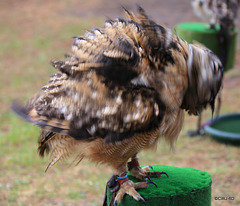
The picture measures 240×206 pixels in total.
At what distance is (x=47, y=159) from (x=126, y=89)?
3523mm

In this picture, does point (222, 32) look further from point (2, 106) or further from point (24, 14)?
point (24, 14)

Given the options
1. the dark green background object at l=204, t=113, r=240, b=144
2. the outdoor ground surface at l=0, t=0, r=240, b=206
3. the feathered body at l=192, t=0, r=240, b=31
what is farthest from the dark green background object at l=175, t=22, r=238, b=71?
the dark green background object at l=204, t=113, r=240, b=144

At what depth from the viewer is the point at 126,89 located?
2.54m

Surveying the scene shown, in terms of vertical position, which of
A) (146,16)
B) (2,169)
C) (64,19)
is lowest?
(2,169)

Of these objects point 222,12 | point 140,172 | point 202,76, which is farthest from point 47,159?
point 202,76

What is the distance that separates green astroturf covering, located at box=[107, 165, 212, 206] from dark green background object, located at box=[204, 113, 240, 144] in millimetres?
3147

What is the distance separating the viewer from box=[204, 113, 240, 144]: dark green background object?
6.04 metres

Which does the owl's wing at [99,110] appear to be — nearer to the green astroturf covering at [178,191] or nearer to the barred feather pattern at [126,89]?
the barred feather pattern at [126,89]

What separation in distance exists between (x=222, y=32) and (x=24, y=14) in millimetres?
10549

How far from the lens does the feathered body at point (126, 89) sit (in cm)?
252

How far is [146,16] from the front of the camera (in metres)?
2.79

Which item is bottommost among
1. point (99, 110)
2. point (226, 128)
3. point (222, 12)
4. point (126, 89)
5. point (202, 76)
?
point (226, 128)

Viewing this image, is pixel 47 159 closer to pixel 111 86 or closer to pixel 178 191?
pixel 178 191

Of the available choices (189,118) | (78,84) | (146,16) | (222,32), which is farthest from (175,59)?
(189,118)
